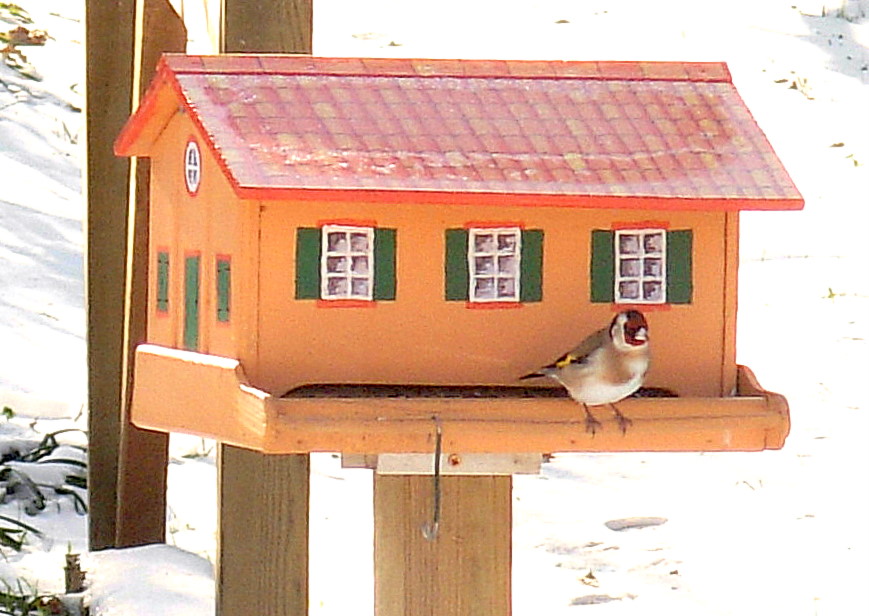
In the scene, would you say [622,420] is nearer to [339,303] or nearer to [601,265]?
[601,265]

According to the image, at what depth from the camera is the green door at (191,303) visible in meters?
2.74

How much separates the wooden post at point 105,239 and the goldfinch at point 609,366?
1.90 m

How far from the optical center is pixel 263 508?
2.94 meters

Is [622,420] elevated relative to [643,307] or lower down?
lower down

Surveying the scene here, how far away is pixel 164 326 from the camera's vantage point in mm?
2898

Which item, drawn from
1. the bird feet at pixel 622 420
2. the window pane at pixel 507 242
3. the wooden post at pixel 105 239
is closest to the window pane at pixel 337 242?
the window pane at pixel 507 242

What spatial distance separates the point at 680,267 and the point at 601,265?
12cm

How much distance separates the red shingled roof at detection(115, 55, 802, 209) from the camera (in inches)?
95.4

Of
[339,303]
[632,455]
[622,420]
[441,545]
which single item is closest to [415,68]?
[339,303]

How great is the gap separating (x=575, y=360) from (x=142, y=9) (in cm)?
161

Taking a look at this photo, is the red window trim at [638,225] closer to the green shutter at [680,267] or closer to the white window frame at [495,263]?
the green shutter at [680,267]

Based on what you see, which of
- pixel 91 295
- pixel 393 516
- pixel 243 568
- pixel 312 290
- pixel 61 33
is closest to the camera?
pixel 312 290

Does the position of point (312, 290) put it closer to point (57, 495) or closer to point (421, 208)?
point (421, 208)

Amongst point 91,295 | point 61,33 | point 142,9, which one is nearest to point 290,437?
point 142,9
